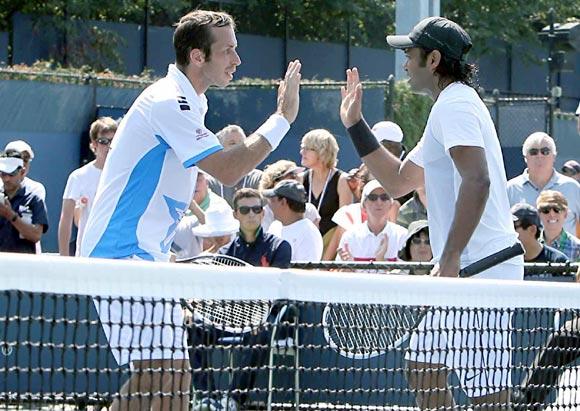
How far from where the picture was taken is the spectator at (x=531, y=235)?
8.84 metres

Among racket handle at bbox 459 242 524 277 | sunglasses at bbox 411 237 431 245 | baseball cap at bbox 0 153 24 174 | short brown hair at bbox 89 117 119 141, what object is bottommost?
sunglasses at bbox 411 237 431 245

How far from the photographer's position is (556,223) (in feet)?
32.2

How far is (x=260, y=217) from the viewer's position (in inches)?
352

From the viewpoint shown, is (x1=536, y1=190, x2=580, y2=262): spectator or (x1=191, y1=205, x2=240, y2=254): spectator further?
(x1=536, y1=190, x2=580, y2=262): spectator

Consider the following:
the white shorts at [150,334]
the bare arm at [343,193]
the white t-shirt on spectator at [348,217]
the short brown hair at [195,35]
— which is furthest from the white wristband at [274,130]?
the bare arm at [343,193]

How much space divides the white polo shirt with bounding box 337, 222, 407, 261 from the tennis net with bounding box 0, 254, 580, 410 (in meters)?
3.08

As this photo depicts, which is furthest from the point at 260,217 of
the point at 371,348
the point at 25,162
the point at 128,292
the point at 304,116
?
the point at 304,116

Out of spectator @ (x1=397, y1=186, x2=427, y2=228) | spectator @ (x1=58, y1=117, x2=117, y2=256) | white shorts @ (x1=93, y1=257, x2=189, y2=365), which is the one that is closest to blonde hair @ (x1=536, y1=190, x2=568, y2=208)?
spectator @ (x1=397, y1=186, x2=427, y2=228)

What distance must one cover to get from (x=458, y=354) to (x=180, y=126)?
1.40 meters

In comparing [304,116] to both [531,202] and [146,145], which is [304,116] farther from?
[146,145]

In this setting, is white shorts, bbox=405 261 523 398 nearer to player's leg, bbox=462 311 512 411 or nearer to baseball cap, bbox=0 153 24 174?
player's leg, bbox=462 311 512 411

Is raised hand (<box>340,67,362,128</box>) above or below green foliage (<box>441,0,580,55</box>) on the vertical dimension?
below

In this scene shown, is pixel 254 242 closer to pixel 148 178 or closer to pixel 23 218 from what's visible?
pixel 23 218

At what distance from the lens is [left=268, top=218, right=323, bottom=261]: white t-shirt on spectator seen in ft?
31.0
